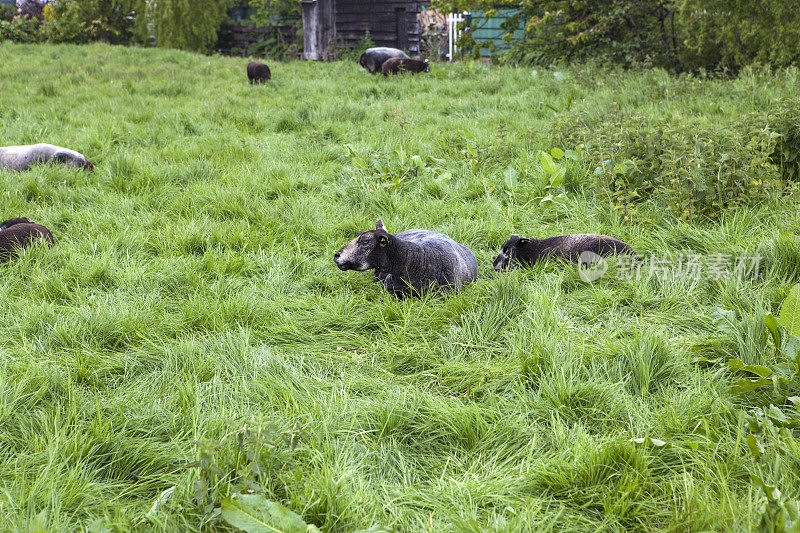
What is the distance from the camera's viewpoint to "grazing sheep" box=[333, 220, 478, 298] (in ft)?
10.4

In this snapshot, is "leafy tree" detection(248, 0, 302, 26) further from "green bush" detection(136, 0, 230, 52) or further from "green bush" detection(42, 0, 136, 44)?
"green bush" detection(42, 0, 136, 44)

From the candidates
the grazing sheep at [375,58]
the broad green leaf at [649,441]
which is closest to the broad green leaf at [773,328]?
the broad green leaf at [649,441]

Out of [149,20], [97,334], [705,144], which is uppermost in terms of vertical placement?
[149,20]

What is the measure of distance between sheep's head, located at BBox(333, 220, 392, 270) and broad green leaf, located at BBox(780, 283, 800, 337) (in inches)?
78.0

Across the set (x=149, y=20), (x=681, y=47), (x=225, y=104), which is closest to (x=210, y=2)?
(x=149, y=20)

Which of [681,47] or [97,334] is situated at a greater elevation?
[681,47]

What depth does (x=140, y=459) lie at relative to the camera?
1.99 m

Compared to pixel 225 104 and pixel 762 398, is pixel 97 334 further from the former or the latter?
pixel 225 104

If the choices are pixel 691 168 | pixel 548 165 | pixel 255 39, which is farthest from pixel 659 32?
pixel 255 39

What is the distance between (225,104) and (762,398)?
842 centimetres

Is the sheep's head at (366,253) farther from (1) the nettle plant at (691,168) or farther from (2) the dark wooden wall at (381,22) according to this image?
(2) the dark wooden wall at (381,22)

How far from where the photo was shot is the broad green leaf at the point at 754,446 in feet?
5.81

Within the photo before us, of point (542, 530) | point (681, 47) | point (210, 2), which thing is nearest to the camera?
point (542, 530)

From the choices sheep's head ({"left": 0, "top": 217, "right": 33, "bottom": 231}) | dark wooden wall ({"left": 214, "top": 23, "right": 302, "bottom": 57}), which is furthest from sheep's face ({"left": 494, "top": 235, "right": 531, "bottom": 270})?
dark wooden wall ({"left": 214, "top": 23, "right": 302, "bottom": 57})
